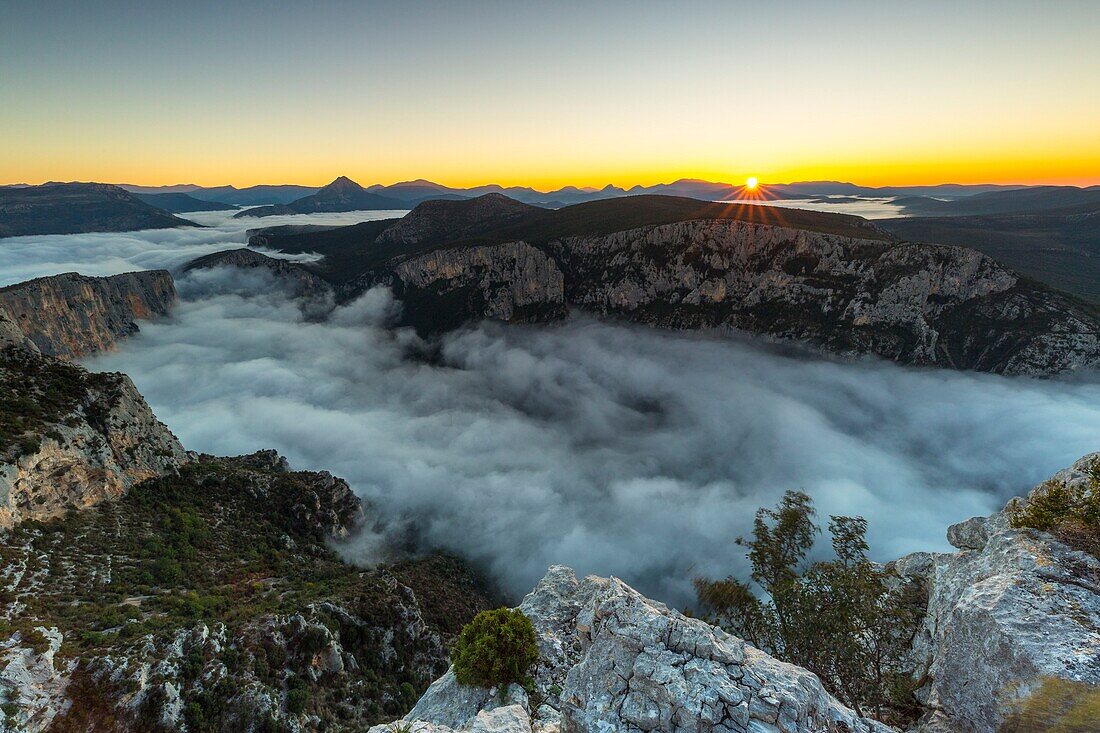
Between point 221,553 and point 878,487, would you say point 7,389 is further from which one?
point 878,487

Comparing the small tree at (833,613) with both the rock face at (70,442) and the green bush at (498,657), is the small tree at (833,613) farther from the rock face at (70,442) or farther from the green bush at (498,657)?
the rock face at (70,442)

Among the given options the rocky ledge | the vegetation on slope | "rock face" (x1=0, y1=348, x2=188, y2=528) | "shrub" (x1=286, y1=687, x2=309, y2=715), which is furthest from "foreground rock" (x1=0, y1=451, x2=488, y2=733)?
the rocky ledge

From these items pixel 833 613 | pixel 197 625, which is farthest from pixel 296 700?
pixel 833 613

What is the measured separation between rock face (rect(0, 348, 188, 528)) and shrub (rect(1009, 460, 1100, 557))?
93.6m

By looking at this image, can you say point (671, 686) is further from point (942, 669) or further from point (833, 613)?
point (833, 613)

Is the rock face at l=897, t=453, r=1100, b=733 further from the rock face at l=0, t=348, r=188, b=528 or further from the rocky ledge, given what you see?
the rock face at l=0, t=348, r=188, b=528

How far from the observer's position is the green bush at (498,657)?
30266mm

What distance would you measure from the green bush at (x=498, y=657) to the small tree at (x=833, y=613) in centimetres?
1488

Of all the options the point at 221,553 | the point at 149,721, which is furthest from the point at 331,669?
the point at 221,553

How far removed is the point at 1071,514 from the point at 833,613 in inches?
560

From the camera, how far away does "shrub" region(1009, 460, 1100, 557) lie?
17.7 metres

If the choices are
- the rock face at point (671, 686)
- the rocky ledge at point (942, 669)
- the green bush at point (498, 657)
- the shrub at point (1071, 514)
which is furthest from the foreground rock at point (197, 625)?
the shrub at point (1071, 514)

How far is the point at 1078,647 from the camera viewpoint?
1359cm

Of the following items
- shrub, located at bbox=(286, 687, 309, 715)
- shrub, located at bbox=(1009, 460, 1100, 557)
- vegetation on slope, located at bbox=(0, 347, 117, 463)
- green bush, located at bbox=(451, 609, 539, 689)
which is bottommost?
shrub, located at bbox=(286, 687, 309, 715)
